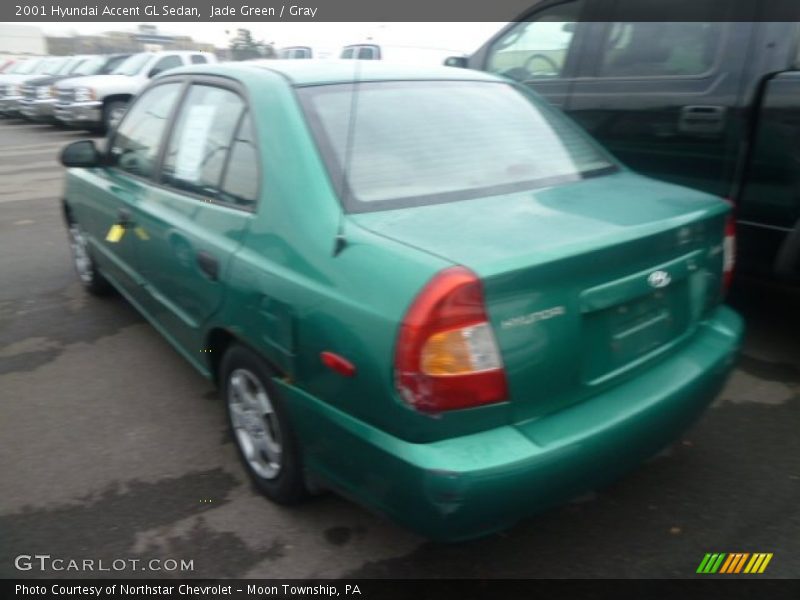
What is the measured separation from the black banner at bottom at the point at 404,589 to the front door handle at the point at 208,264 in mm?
1083

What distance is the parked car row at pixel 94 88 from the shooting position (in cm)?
1419

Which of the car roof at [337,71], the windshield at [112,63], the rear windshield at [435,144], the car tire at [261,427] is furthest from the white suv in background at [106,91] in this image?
the car tire at [261,427]

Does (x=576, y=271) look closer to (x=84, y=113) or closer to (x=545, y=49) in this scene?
(x=545, y=49)

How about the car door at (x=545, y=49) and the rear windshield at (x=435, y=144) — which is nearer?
the rear windshield at (x=435, y=144)

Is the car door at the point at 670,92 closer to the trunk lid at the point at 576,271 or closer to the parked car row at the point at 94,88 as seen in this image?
the trunk lid at the point at 576,271

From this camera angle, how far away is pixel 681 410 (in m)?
2.25

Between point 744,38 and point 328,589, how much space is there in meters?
3.46

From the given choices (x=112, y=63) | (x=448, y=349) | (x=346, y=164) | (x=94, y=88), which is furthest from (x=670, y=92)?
(x=112, y=63)

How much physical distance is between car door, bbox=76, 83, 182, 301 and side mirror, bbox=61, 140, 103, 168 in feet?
0.27

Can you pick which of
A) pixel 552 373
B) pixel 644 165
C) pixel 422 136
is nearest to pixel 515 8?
pixel 644 165

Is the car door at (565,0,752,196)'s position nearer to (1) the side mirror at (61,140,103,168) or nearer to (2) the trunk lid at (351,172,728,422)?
(2) the trunk lid at (351,172,728,422)

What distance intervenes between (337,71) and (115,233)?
5.49 ft

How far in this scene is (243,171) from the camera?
2586 mm

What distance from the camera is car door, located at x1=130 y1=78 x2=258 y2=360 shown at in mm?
2581
